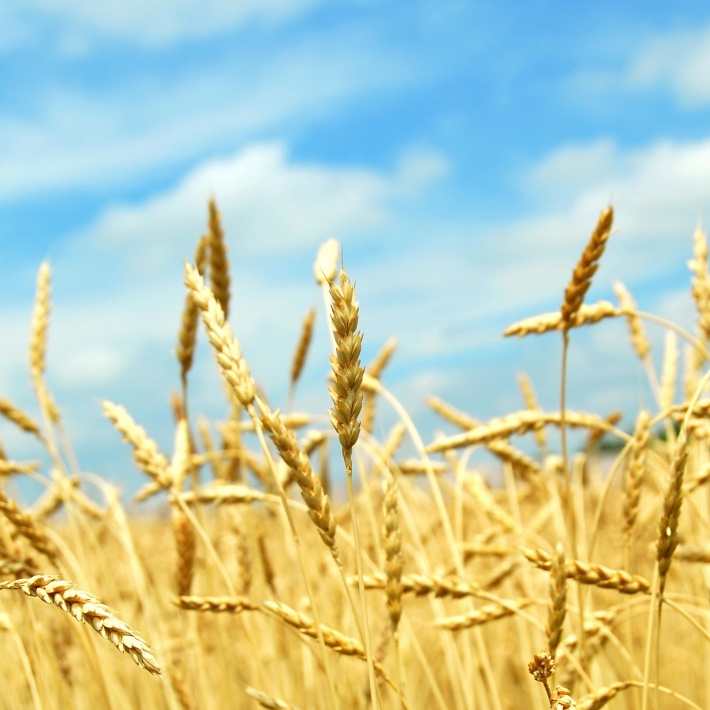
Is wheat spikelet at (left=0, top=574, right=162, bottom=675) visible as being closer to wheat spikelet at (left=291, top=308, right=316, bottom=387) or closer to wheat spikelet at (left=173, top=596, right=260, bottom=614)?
wheat spikelet at (left=173, top=596, right=260, bottom=614)

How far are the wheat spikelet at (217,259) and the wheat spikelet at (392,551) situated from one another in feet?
2.96

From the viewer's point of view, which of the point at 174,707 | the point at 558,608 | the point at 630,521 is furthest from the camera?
the point at 174,707

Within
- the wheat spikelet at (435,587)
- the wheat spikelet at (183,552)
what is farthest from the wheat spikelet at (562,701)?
the wheat spikelet at (183,552)

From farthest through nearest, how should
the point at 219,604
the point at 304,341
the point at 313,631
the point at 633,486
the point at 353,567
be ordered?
the point at 353,567 < the point at 304,341 < the point at 633,486 < the point at 219,604 < the point at 313,631

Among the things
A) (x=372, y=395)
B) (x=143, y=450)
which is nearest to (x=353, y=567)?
(x=372, y=395)

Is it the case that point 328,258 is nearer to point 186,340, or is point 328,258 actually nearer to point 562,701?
point 186,340

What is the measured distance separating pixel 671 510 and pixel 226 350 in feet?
2.19

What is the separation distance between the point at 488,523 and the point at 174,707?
6.35ft

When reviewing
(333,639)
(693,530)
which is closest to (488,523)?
(693,530)

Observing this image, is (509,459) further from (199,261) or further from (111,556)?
(111,556)

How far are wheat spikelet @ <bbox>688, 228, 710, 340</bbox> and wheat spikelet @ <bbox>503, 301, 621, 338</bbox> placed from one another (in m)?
0.31

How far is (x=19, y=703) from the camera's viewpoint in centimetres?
283

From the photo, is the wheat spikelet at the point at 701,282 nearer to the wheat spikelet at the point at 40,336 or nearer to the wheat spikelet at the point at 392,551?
the wheat spikelet at the point at 392,551

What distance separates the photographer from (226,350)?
1179 millimetres
